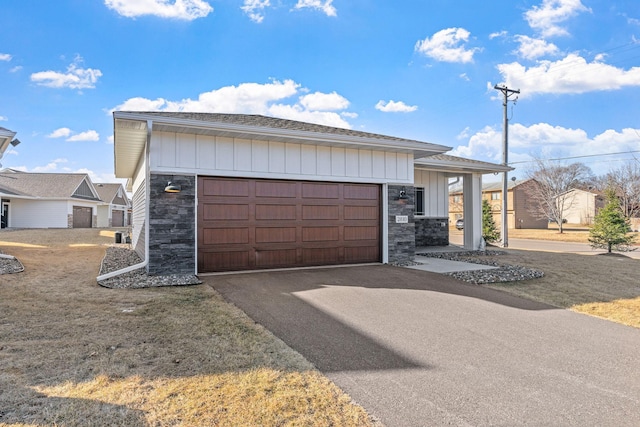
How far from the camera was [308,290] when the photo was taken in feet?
21.4

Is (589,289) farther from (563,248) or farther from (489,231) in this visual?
(563,248)

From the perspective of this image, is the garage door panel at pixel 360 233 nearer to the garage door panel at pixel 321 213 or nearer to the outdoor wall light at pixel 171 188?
the garage door panel at pixel 321 213

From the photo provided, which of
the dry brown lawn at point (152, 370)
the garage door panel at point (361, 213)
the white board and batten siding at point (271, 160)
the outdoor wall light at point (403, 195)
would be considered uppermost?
the white board and batten siding at point (271, 160)

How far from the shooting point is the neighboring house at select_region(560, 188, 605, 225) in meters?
44.2

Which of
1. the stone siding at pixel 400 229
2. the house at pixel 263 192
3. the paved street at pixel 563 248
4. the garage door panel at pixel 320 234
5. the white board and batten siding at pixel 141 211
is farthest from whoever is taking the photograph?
the paved street at pixel 563 248

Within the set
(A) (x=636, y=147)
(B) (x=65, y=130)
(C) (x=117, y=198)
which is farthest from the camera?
(C) (x=117, y=198)

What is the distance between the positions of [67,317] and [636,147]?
3437cm

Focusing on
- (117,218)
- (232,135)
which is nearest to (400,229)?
(232,135)

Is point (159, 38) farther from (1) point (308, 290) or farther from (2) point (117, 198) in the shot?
(2) point (117, 198)

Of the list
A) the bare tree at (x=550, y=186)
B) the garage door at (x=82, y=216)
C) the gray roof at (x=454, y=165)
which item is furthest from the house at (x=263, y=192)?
the bare tree at (x=550, y=186)

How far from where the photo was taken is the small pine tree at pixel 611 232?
1532 cm

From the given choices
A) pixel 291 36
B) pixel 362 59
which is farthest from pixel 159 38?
pixel 362 59

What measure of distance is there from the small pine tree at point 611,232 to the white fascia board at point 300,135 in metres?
10.5

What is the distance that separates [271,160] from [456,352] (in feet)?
19.7
